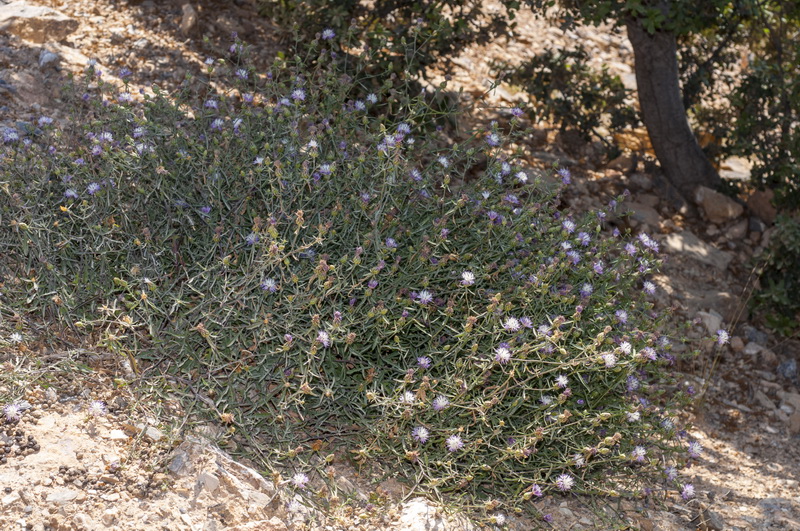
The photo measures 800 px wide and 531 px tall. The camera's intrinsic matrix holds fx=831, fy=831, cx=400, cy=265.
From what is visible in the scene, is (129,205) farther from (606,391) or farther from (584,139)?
(584,139)

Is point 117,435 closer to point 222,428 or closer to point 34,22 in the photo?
point 222,428

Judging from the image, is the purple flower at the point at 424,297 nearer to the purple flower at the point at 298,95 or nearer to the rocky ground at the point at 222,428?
the rocky ground at the point at 222,428

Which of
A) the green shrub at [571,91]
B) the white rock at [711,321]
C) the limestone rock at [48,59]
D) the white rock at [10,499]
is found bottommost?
the white rock at [10,499]

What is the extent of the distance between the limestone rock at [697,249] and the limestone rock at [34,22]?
13.6 ft

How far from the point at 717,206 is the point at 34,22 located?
4.67 m

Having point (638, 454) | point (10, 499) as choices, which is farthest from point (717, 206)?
point (10, 499)

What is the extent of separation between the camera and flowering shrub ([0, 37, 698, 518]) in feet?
9.87

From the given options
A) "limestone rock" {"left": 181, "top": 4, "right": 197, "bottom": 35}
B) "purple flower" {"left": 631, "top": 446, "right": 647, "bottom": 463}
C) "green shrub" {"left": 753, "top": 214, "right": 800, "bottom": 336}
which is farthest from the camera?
"limestone rock" {"left": 181, "top": 4, "right": 197, "bottom": 35}

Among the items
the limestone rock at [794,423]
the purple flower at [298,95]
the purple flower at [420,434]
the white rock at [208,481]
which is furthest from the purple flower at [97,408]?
the limestone rock at [794,423]

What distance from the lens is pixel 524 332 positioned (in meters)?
3.21

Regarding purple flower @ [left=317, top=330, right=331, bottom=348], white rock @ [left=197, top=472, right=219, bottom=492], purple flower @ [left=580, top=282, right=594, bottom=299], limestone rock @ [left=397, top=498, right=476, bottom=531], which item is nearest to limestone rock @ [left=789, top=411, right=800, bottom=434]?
purple flower @ [left=580, top=282, right=594, bottom=299]

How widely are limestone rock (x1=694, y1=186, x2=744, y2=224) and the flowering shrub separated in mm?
2414

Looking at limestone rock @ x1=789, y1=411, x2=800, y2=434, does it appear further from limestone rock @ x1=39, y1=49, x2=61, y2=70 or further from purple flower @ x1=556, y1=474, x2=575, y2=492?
limestone rock @ x1=39, y1=49, x2=61, y2=70

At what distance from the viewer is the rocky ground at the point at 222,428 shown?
270 cm
